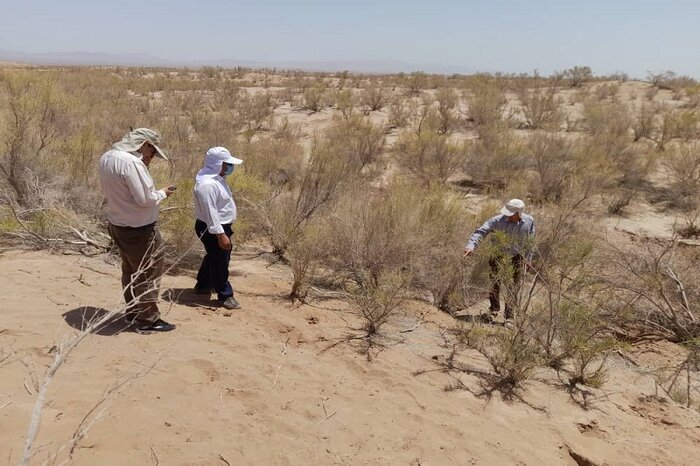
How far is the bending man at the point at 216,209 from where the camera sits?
15.5 ft

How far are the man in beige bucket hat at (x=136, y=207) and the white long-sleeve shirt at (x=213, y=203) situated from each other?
1.45 feet

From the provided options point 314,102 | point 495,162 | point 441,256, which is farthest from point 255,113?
point 441,256

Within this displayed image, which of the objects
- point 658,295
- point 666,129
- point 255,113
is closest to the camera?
point 658,295

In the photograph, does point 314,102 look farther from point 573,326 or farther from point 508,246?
point 573,326

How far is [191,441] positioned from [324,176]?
6.08m

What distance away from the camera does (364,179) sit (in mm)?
10188

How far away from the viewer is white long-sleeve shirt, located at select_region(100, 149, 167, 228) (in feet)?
12.6

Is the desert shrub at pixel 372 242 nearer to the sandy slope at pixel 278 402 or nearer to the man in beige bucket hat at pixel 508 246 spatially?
the man in beige bucket hat at pixel 508 246

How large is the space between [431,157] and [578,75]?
68.0ft

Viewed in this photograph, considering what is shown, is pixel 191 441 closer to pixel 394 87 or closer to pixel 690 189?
pixel 690 189

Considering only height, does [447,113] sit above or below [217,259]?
above

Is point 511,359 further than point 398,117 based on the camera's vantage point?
No

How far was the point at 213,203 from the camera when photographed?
4742 millimetres

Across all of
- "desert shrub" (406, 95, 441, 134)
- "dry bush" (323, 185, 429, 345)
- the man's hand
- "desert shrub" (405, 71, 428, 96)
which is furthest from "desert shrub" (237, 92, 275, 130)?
the man's hand
